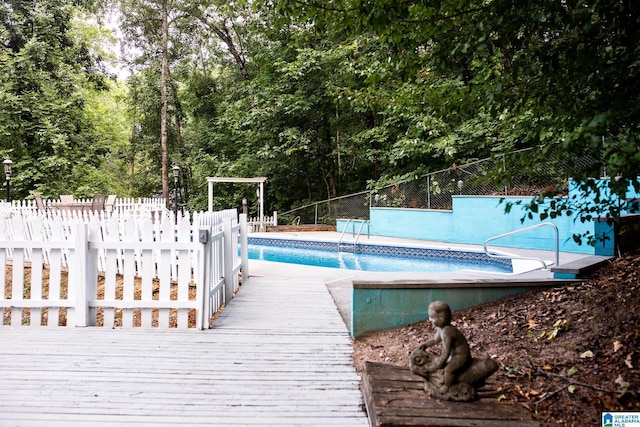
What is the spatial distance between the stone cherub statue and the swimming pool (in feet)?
22.1

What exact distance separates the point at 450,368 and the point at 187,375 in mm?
1839

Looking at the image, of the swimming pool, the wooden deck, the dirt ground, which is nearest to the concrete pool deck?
the swimming pool

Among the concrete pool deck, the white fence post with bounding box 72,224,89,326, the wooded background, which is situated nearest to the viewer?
the white fence post with bounding box 72,224,89,326

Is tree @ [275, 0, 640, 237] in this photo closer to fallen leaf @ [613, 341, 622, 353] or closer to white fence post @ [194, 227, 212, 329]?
fallen leaf @ [613, 341, 622, 353]

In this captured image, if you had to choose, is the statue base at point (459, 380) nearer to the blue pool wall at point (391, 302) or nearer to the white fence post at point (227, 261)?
the blue pool wall at point (391, 302)

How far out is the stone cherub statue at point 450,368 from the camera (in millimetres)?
2271

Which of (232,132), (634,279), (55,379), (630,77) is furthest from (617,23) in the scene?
(232,132)

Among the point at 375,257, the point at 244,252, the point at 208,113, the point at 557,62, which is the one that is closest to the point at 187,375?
the point at 557,62

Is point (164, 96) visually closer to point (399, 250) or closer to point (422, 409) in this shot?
point (399, 250)

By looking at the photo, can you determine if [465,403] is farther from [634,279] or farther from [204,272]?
[204,272]

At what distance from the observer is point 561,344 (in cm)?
289

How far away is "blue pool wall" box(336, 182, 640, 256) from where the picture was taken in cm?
877

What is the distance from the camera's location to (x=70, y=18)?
18.7 metres

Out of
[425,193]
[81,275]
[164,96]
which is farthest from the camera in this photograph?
[164,96]
